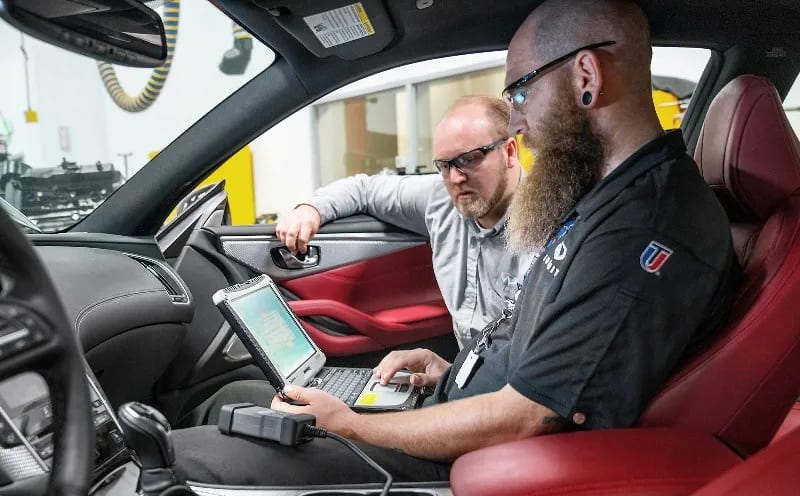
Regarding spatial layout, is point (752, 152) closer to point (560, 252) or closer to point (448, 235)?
point (560, 252)

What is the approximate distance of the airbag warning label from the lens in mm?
1626

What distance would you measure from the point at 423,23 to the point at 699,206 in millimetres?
971

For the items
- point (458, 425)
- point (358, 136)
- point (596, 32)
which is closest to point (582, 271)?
point (458, 425)

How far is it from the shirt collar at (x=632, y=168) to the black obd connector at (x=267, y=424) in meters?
0.65

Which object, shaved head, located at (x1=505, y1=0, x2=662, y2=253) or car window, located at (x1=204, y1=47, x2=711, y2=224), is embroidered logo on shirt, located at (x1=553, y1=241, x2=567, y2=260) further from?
car window, located at (x1=204, y1=47, x2=711, y2=224)

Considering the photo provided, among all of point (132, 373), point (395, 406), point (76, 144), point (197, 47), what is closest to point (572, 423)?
point (395, 406)

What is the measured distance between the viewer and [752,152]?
3.94ft

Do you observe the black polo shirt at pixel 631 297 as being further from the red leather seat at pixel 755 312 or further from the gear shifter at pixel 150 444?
the gear shifter at pixel 150 444

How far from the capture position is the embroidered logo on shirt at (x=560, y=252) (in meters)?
1.19

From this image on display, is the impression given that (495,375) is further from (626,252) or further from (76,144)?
(76,144)

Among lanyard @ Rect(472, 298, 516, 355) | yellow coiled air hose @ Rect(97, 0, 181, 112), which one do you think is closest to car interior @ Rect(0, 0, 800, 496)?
lanyard @ Rect(472, 298, 516, 355)

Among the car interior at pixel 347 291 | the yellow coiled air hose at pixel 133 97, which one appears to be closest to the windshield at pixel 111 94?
the yellow coiled air hose at pixel 133 97

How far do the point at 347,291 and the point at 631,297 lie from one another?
4.51 feet

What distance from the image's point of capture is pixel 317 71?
73.9 inches
